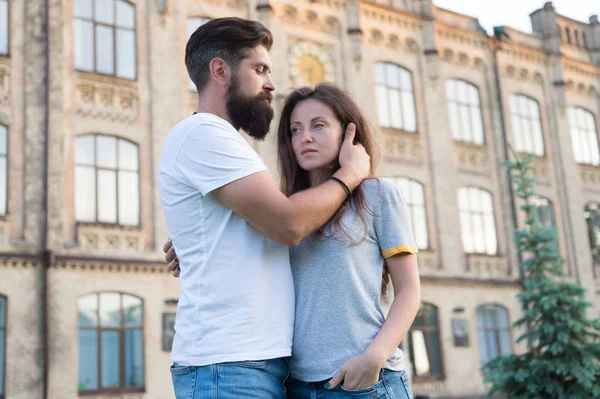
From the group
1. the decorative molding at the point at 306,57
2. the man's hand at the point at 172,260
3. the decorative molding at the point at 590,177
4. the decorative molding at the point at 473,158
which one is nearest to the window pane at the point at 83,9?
the decorative molding at the point at 306,57

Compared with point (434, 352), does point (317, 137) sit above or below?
above

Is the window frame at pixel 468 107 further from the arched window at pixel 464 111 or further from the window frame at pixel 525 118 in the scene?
the window frame at pixel 525 118

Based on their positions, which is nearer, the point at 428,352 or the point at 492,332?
the point at 428,352

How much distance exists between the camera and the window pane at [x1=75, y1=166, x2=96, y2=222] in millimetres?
18406

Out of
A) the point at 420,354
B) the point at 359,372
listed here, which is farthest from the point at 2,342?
the point at 359,372

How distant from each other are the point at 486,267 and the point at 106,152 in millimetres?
13163

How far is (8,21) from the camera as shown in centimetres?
1852

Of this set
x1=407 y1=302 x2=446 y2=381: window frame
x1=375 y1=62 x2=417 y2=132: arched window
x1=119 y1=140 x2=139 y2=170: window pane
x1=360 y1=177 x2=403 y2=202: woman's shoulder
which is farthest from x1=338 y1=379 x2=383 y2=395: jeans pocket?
x1=375 y1=62 x2=417 y2=132: arched window

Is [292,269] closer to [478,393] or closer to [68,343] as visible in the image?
[68,343]

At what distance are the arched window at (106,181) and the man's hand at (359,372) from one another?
1640 cm

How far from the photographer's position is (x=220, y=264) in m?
2.93

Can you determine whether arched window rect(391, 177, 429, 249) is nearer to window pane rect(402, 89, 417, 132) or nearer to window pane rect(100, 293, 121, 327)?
window pane rect(402, 89, 417, 132)

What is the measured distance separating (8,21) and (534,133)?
18.6 m

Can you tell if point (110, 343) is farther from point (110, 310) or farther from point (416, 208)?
point (416, 208)
